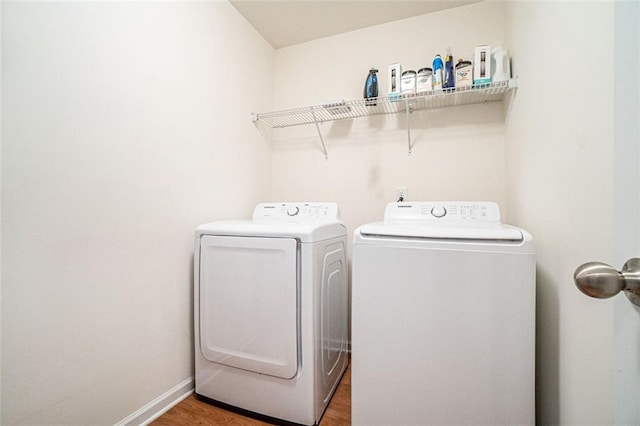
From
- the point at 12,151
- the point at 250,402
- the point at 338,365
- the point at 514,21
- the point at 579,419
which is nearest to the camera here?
the point at 579,419

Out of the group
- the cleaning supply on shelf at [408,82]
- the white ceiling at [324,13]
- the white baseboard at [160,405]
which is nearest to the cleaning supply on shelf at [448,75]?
the cleaning supply on shelf at [408,82]

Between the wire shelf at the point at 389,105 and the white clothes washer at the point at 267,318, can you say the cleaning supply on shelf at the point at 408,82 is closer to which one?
the wire shelf at the point at 389,105

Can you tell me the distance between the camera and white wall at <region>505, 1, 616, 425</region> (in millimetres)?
612

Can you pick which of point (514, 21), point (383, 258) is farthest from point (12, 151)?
point (514, 21)

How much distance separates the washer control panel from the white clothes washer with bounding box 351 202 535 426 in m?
0.33

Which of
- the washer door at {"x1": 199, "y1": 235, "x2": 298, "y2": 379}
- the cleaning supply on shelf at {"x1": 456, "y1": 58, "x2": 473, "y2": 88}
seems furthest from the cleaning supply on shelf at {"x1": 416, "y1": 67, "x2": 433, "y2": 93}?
the washer door at {"x1": 199, "y1": 235, "x2": 298, "y2": 379}

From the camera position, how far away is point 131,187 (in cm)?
122

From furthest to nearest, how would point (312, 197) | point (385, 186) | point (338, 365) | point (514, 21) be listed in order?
point (312, 197), point (385, 186), point (338, 365), point (514, 21)

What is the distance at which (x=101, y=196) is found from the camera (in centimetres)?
110

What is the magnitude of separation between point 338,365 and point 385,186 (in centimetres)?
121

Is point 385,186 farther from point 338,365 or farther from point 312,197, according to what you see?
point 338,365

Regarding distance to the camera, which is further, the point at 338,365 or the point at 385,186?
the point at 385,186

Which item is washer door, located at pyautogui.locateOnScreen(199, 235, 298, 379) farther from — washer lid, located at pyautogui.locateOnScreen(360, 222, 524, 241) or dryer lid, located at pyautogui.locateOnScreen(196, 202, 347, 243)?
washer lid, located at pyautogui.locateOnScreen(360, 222, 524, 241)

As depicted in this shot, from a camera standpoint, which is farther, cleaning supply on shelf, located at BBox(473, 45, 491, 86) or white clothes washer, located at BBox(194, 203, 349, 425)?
cleaning supply on shelf, located at BBox(473, 45, 491, 86)
